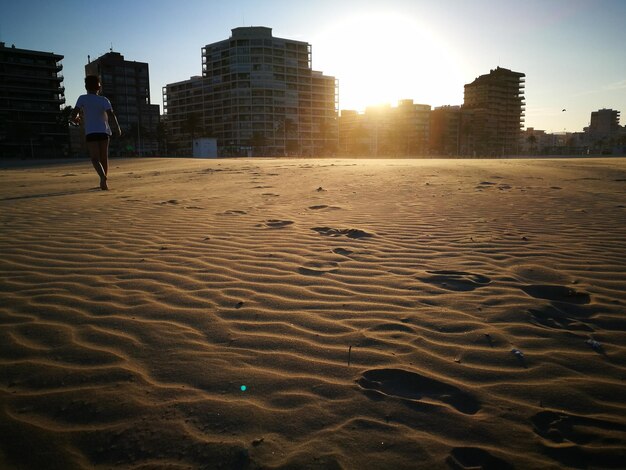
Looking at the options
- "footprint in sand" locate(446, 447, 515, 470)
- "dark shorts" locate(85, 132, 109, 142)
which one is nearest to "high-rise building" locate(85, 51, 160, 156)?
"dark shorts" locate(85, 132, 109, 142)

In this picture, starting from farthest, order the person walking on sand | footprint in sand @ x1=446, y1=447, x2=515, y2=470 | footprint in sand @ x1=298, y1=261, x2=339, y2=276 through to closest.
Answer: the person walking on sand → footprint in sand @ x1=298, y1=261, x2=339, y2=276 → footprint in sand @ x1=446, y1=447, x2=515, y2=470

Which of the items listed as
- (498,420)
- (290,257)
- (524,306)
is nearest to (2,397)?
(498,420)

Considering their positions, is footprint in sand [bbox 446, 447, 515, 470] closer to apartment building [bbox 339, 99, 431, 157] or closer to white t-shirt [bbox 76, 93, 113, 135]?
white t-shirt [bbox 76, 93, 113, 135]

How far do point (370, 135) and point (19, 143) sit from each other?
89708 millimetres

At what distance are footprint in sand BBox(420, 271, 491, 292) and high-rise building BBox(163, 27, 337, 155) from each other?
9159 cm

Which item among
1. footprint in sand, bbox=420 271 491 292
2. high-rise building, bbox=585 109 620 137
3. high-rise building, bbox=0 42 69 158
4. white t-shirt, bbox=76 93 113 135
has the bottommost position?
footprint in sand, bbox=420 271 491 292

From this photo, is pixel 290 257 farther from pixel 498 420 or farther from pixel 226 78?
pixel 226 78

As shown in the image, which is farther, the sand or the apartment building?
the apartment building

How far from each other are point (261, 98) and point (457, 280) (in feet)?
342

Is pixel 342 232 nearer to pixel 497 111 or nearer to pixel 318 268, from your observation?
pixel 318 268

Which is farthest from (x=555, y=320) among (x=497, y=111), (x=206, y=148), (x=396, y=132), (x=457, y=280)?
(x=497, y=111)

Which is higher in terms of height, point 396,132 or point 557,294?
point 396,132

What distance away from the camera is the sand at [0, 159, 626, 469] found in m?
1.63

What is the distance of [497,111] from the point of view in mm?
123625
